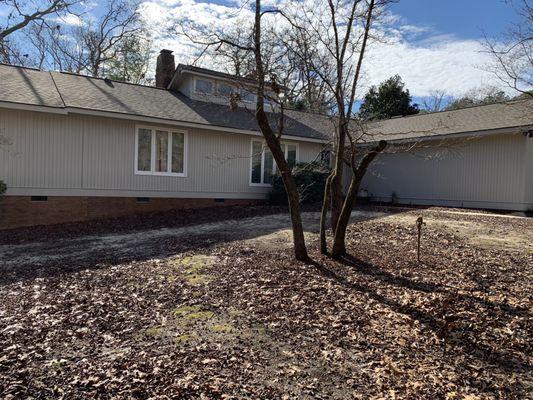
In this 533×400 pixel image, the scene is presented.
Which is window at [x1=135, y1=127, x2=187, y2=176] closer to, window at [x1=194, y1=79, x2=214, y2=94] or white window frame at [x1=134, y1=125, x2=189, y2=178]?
white window frame at [x1=134, y1=125, x2=189, y2=178]

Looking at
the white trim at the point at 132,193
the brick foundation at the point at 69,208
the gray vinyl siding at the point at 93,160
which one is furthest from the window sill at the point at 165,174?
the brick foundation at the point at 69,208

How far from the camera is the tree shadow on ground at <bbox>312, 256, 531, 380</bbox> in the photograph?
13.0 feet

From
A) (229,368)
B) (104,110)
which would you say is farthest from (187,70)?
(229,368)

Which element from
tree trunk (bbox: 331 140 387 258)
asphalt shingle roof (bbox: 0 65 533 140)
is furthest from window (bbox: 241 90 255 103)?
tree trunk (bbox: 331 140 387 258)

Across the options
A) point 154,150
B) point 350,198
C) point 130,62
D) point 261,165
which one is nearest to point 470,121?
point 261,165

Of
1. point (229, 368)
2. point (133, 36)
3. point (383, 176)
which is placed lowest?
point (229, 368)

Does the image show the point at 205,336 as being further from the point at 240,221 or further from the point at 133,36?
the point at 133,36

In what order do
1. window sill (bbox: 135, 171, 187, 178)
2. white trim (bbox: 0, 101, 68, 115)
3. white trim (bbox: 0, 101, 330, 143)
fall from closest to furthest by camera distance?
white trim (bbox: 0, 101, 68, 115)
white trim (bbox: 0, 101, 330, 143)
window sill (bbox: 135, 171, 187, 178)

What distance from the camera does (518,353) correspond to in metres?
4.04

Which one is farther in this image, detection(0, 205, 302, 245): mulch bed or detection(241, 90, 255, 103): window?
detection(0, 205, 302, 245): mulch bed

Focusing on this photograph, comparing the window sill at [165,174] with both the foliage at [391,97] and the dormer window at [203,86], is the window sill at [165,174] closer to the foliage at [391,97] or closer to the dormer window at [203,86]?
the dormer window at [203,86]

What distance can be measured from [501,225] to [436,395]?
8774 millimetres

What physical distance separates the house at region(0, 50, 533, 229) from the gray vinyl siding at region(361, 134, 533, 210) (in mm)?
37

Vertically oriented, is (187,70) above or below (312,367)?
above
